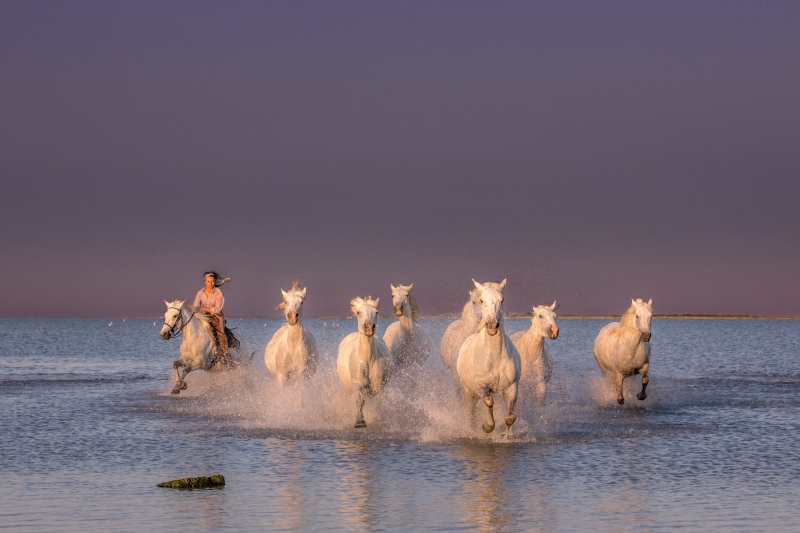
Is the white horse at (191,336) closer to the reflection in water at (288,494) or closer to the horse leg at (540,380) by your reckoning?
the horse leg at (540,380)

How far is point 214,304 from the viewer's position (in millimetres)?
23500

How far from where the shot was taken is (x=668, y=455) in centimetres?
1385

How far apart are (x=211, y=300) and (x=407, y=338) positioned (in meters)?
5.93

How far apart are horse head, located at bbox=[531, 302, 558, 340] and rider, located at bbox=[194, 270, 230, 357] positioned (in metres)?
8.10

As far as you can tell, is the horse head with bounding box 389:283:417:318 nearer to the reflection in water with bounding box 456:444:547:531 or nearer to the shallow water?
the shallow water

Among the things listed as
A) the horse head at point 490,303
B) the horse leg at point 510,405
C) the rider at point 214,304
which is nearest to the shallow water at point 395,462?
the horse leg at point 510,405

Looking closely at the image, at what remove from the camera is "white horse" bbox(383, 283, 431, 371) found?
63.6 feet

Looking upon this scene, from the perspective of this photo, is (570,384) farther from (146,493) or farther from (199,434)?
(146,493)

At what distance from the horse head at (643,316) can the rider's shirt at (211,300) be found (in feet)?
30.1

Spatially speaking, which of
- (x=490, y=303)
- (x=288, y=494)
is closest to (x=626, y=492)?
(x=288, y=494)

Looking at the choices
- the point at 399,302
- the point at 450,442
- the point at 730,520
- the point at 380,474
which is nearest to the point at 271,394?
the point at 399,302

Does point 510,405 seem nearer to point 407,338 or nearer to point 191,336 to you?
point 407,338

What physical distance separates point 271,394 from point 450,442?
20.8ft

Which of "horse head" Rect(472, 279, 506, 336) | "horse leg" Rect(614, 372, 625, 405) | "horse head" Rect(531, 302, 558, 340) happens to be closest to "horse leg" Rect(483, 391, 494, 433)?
"horse head" Rect(472, 279, 506, 336)
